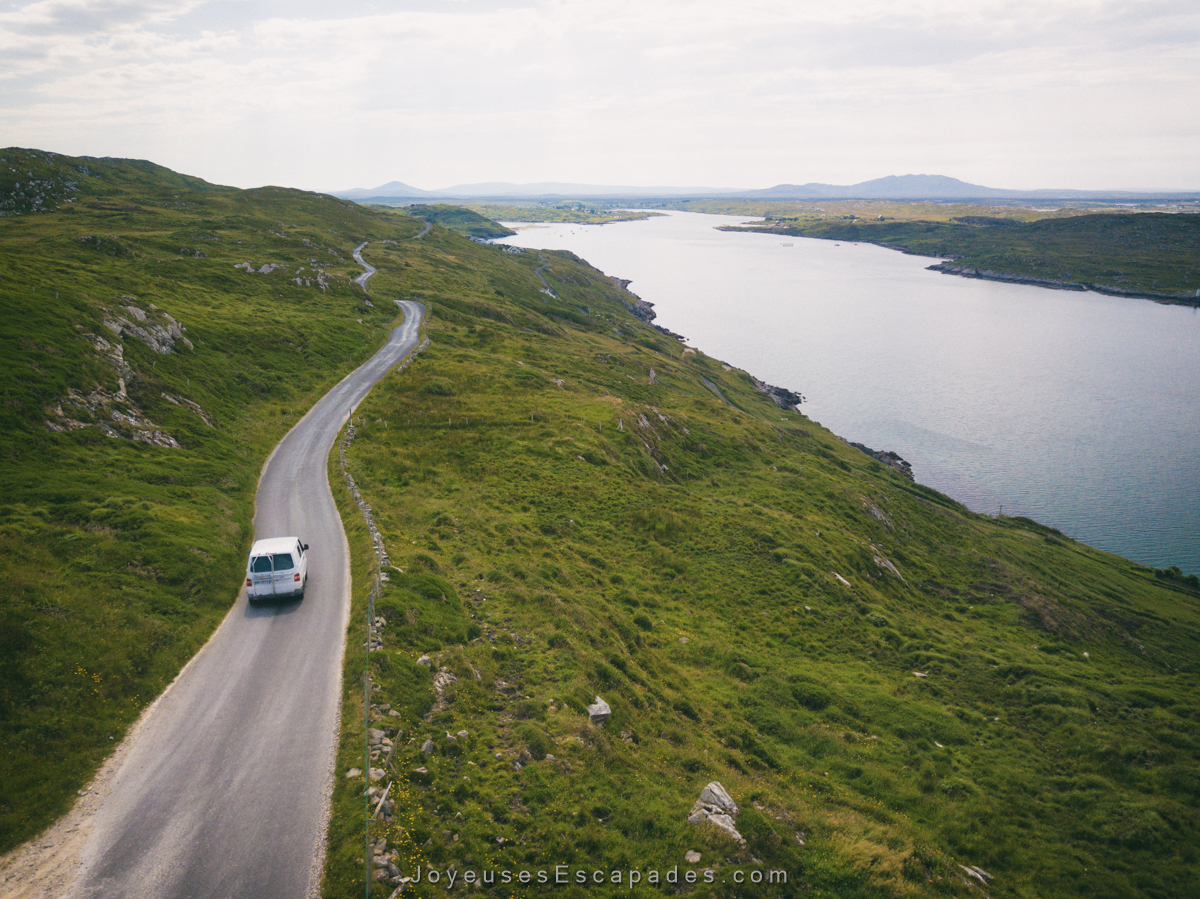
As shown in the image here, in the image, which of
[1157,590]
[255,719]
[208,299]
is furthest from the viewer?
[208,299]

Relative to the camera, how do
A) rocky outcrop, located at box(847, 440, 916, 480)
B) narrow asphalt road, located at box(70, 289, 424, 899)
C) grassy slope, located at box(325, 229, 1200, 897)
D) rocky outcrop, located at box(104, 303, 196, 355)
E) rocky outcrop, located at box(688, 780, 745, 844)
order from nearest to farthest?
1. narrow asphalt road, located at box(70, 289, 424, 899)
2. rocky outcrop, located at box(688, 780, 745, 844)
3. grassy slope, located at box(325, 229, 1200, 897)
4. rocky outcrop, located at box(104, 303, 196, 355)
5. rocky outcrop, located at box(847, 440, 916, 480)

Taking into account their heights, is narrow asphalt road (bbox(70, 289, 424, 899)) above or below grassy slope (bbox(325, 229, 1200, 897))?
above

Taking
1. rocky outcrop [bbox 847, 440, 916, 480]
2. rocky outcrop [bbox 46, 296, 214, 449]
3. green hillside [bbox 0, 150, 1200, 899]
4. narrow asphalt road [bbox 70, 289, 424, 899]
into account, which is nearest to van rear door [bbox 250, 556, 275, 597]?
narrow asphalt road [bbox 70, 289, 424, 899]

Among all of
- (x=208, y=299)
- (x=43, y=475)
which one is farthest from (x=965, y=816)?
(x=208, y=299)

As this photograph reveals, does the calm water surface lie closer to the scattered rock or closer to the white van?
the scattered rock

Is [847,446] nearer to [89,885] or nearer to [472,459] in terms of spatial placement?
[472,459]

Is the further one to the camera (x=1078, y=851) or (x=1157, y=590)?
(x=1157, y=590)

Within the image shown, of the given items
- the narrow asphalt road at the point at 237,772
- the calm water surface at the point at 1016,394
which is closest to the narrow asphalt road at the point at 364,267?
the calm water surface at the point at 1016,394
